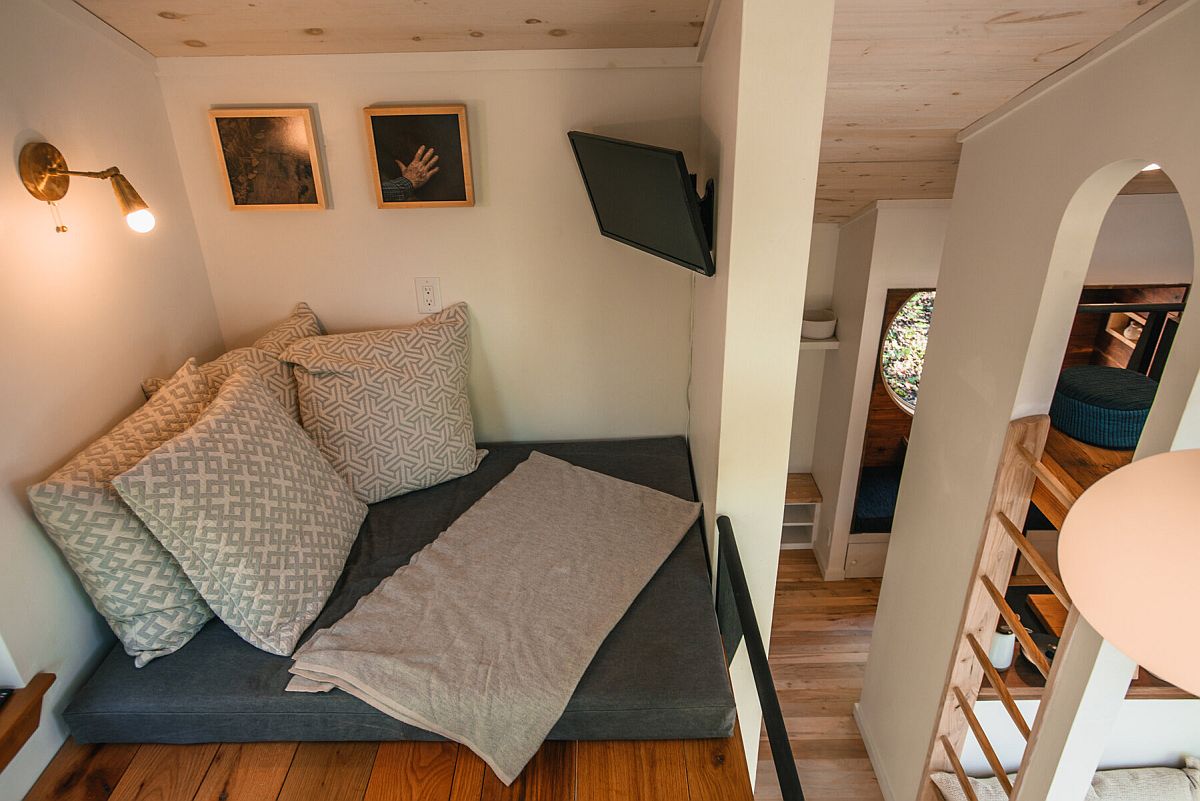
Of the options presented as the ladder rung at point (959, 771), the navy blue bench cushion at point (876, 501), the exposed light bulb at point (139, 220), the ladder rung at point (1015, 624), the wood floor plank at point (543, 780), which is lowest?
the ladder rung at point (959, 771)

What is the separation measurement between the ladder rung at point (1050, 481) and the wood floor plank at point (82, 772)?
2190 mm

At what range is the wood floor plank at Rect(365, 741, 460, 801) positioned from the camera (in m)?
1.15

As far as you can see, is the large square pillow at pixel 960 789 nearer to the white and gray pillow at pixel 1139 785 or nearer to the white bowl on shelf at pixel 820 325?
the white and gray pillow at pixel 1139 785

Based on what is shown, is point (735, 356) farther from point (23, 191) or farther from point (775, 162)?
point (23, 191)

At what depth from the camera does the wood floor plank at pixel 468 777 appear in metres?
1.15

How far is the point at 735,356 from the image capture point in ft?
4.62

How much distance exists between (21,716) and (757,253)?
1632 millimetres

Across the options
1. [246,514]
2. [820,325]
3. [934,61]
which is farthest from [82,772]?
[820,325]

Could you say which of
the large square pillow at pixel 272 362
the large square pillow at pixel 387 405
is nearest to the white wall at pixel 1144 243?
the large square pillow at pixel 387 405

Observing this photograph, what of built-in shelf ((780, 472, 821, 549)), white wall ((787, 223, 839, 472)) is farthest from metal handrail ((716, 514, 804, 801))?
built-in shelf ((780, 472, 821, 549))

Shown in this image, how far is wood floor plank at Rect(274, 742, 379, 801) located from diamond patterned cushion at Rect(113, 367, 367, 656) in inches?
8.3

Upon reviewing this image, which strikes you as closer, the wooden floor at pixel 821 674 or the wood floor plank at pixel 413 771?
the wood floor plank at pixel 413 771

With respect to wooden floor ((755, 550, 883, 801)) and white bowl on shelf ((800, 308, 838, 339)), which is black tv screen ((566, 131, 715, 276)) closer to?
white bowl on shelf ((800, 308, 838, 339))

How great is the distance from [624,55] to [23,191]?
147 centimetres
